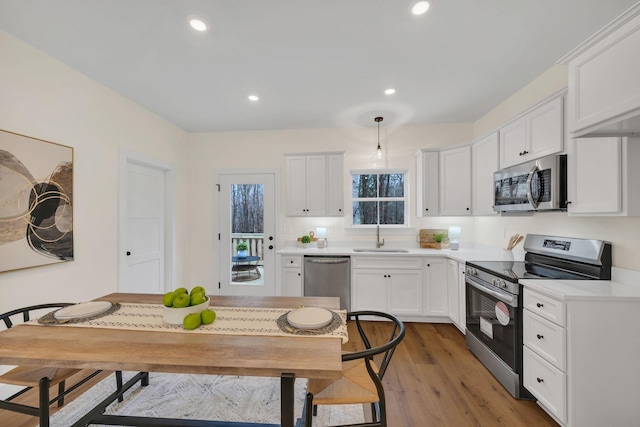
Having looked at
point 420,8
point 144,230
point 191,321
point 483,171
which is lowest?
point 191,321

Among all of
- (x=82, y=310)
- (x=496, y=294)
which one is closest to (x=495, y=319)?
(x=496, y=294)

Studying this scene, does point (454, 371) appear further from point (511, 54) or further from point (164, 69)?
point (164, 69)

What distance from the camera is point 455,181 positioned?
341 cm

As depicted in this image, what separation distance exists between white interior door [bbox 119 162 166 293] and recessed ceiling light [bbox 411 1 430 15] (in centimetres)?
335

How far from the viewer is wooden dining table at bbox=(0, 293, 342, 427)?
1.02 meters

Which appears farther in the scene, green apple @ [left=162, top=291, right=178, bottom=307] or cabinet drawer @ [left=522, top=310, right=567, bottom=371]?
cabinet drawer @ [left=522, top=310, right=567, bottom=371]

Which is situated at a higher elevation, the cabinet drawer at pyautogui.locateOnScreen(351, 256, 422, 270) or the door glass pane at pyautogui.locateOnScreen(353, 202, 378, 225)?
the door glass pane at pyautogui.locateOnScreen(353, 202, 378, 225)

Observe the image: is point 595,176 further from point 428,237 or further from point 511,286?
point 428,237

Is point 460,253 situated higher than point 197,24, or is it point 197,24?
point 197,24

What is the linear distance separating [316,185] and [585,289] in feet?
9.52

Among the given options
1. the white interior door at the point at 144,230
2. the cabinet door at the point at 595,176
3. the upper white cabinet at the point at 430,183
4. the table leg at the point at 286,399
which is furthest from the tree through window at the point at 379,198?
the table leg at the point at 286,399

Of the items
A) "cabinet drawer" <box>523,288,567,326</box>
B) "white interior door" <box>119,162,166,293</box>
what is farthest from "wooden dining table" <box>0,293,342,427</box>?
"white interior door" <box>119,162,166,293</box>

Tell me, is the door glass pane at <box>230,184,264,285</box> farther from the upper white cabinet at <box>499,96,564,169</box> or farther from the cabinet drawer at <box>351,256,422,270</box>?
the upper white cabinet at <box>499,96,564,169</box>

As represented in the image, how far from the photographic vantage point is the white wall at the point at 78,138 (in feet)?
6.50
